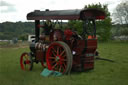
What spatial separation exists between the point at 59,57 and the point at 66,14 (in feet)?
4.85

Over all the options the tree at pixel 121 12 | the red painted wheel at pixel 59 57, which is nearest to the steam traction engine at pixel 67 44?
the red painted wheel at pixel 59 57

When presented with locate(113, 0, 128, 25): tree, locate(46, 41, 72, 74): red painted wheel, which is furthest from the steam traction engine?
locate(113, 0, 128, 25): tree

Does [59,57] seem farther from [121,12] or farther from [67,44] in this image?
[121,12]

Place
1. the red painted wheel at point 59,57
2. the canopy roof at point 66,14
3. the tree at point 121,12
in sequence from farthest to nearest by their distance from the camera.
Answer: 1. the tree at point 121,12
2. the canopy roof at point 66,14
3. the red painted wheel at point 59,57

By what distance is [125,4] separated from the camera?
54.6 m

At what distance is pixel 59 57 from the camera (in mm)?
8039

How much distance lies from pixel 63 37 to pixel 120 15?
4902cm

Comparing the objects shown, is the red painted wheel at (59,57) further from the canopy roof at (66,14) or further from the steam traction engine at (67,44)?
the canopy roof at (66,14)

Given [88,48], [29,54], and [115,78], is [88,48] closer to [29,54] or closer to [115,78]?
[115,78]

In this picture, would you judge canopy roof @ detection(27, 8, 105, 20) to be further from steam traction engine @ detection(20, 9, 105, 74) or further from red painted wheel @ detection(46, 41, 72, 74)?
red painted wheel @ detection(46, 41, 72, 74)

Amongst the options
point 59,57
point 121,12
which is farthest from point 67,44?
point 121,12

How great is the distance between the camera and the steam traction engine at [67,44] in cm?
788

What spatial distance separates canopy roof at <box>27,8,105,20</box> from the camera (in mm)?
7846

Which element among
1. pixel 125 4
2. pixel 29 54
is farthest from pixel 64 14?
pixel 125 4
